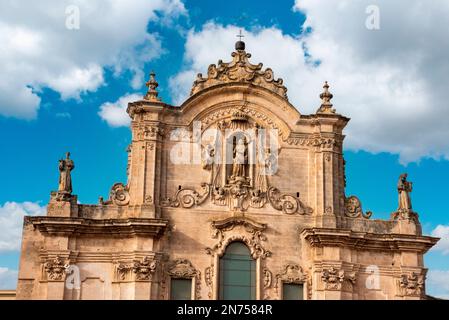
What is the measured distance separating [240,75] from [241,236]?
19.4 ft

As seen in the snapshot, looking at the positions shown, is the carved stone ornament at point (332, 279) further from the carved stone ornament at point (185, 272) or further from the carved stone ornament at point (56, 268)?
the carved stone ornament at point (56, 268)

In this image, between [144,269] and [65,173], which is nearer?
[144,269]

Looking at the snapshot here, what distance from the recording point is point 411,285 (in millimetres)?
29062

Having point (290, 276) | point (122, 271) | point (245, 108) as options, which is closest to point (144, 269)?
point (122, 271)

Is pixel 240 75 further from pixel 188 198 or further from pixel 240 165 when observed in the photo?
pixel 188 198

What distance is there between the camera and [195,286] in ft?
92.2

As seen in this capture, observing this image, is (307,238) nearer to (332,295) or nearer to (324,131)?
(332,295)

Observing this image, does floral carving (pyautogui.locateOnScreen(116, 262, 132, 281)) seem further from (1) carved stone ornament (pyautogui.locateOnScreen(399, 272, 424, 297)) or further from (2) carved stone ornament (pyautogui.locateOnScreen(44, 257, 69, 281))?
(1) carved stone ornament (pyautogui.locateOnScreen(399, 272, 424, 297))

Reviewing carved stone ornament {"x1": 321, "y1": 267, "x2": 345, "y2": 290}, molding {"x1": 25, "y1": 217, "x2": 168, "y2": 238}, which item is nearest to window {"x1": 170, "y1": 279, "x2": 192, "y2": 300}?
molding {"x1": 25, "y1": 217, "x2": 168, "y2": 238}

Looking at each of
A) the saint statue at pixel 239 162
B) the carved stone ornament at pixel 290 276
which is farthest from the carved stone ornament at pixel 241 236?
the saint statue at pixel 239 162

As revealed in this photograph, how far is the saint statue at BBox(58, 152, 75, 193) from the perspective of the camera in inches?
1126

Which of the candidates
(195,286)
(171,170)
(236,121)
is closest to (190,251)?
(195,286)

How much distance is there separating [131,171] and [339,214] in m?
7.46

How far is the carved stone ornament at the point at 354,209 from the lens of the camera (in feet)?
98.1
